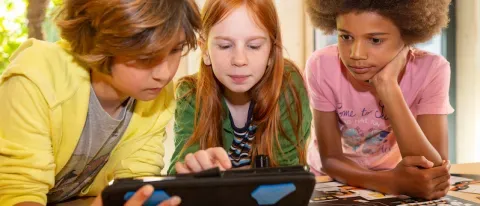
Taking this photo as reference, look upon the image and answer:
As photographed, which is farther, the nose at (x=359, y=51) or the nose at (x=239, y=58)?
the nose at (x=359, y=51)

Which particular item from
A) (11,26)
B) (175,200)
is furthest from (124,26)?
(11,26)

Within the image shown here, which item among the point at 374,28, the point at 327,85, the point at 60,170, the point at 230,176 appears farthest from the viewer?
the point at 327,85

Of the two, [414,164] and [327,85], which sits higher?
[327,85]

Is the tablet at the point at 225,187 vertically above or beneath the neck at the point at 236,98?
beneath

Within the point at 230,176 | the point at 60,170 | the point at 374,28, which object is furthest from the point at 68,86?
the point at 374,28

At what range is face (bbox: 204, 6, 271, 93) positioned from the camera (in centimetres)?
125

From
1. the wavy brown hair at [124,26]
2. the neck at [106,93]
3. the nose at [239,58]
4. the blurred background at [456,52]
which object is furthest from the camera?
the blurred background at [456,52]

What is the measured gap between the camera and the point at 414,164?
1.22 m

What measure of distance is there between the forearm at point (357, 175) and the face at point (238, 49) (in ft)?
0.88

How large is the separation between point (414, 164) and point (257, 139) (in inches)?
13.7

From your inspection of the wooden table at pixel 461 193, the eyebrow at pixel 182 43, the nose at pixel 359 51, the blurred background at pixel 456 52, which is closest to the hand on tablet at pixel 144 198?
the eyebrow at pixel 182 43

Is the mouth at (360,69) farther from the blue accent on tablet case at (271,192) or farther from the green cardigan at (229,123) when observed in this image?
the blue accent on tablet case at (271,192)

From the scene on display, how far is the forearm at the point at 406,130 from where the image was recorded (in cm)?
131

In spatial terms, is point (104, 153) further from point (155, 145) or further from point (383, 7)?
point (383, 7)
